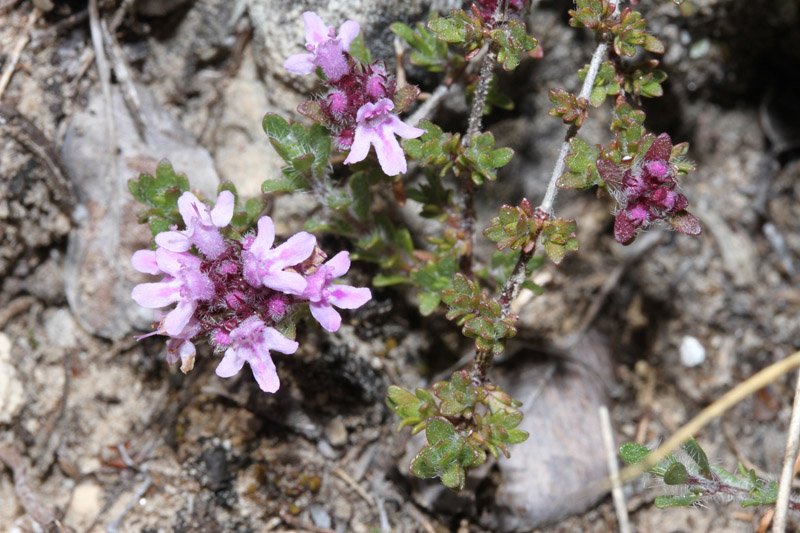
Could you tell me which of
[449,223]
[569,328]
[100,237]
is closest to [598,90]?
[449,223]

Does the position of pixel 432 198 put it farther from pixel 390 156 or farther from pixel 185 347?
pixel 185 347

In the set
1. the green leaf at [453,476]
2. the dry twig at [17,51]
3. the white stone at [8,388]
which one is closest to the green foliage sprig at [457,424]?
the green leaf at [453,476]

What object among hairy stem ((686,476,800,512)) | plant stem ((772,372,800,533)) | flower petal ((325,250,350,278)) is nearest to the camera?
plant stem ((772,372,800,533))

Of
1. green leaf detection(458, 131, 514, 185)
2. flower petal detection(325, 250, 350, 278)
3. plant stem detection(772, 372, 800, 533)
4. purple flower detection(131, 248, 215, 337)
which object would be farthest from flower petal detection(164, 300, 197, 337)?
plant stem detection(772, 372, 800, 533)

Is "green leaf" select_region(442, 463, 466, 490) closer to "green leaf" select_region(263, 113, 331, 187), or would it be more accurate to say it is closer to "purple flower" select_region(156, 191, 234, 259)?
"purple flower" select_region(156, 191, 234, 259)

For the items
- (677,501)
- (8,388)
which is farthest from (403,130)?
(8,388)

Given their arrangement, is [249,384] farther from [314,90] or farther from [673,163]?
[673,163]

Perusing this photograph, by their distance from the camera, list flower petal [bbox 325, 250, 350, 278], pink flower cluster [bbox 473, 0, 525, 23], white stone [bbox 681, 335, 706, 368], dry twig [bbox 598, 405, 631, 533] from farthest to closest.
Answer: white stone [bbox 681, 335, 706, 368] → dry twig [bbox 598, 405, 631, 533] → pink flower cluster [bbox 473, 0, 525, 23] → flower petal [bbox 325, 250, 350, 278]
